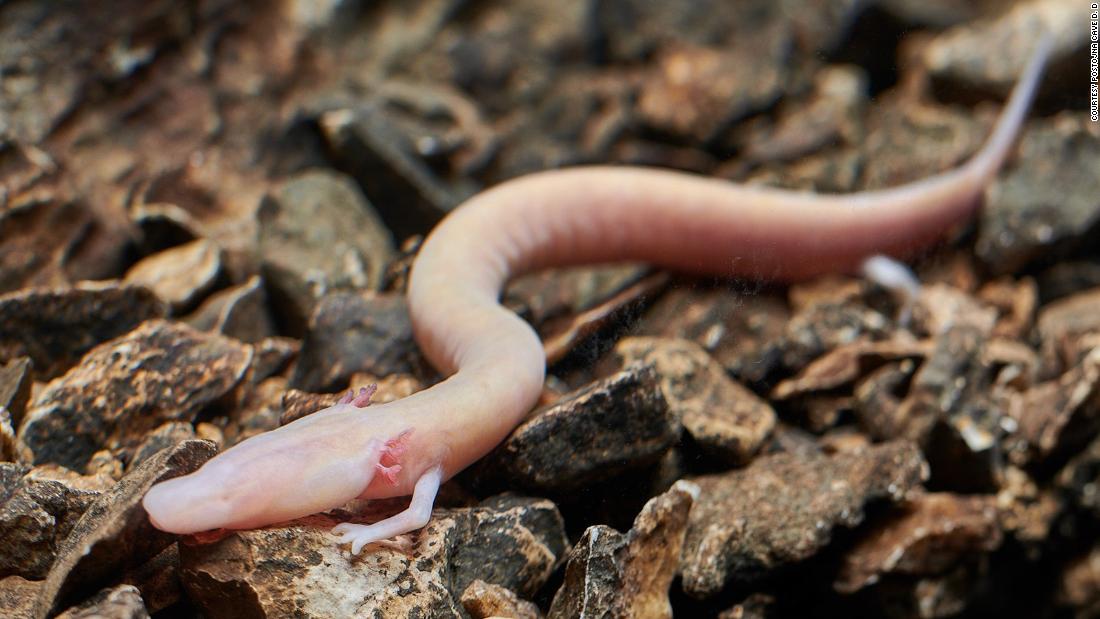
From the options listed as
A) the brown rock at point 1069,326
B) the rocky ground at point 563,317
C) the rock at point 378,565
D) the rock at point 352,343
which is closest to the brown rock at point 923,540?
the rocky ground at point 563,317

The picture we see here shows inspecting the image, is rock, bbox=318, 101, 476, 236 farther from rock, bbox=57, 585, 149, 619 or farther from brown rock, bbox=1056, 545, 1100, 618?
brown rock, bbox=1056, 545, 1100, 618

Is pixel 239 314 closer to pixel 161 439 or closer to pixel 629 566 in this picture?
pixel 161 439

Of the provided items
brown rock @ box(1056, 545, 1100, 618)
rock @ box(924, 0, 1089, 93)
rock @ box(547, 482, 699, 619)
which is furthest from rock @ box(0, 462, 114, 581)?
rock @ box(924, 0, 1089, 93)

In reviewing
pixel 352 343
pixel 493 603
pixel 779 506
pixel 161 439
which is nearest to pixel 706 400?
pixel 779 506

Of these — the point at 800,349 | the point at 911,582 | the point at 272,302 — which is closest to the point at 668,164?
the point at 800,349

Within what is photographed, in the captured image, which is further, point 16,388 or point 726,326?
point 726,326

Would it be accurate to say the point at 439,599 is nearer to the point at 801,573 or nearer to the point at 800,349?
the point at 801,573
